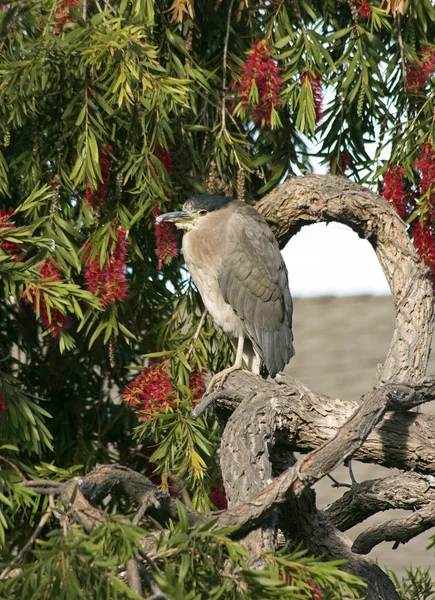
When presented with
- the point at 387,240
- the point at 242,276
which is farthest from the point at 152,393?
the point at 387,240

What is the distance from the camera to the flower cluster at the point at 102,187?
292 cm

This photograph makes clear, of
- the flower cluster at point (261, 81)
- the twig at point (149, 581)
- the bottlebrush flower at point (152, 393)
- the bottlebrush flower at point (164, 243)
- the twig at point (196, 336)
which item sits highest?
the flower cluster at point (261, 81)

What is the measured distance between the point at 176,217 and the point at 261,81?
58 centimetres

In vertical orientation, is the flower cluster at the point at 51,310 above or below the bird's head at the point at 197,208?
below

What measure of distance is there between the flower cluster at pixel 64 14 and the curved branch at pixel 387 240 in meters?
1.00

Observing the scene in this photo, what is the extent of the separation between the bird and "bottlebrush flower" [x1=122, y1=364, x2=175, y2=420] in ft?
1.37

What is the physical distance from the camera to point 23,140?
3.21 m

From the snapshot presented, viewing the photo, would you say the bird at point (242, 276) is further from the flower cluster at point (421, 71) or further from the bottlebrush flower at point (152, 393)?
the flower cluster at point (421, 71)

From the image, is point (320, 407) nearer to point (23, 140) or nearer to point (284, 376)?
point (284, 376)

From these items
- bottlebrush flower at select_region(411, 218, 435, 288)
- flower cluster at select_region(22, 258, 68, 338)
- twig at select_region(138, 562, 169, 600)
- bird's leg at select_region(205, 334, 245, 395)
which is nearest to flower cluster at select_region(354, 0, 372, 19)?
bottlebrush flower at select_region(411, 218, 435, 288)

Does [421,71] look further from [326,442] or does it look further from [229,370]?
[326,442]

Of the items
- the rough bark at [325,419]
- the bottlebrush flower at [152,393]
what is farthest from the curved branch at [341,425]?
the bottlebrush flower at [152,393]

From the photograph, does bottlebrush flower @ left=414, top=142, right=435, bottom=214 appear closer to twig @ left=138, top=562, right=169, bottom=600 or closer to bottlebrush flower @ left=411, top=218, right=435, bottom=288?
bottlebrush flower @ left=411, top=218, right=435, bottom=288

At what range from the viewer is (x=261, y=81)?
9.64 ft
